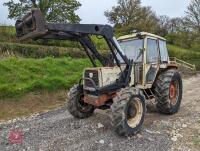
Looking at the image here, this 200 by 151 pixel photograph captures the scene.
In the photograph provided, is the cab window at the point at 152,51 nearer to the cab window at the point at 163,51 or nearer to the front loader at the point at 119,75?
the front loader at the point at 119,75

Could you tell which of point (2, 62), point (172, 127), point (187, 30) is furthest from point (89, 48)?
point (187, 30)

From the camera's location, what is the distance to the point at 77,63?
17.4m

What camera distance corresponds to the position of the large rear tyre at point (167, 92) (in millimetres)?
8969

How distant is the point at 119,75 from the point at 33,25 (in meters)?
2.82

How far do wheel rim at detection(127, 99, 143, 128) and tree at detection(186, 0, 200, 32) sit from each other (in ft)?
108

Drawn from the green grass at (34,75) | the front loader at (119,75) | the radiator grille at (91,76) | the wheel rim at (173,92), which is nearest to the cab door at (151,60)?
the front loader at (119,75)

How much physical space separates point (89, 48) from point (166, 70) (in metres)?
3.13

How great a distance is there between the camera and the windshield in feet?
29.2

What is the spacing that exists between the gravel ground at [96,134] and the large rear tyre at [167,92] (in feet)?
0.86

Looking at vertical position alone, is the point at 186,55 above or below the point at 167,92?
above

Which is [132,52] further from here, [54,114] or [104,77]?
[54,114]

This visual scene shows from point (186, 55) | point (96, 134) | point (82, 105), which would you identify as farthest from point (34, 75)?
point (186, 55)

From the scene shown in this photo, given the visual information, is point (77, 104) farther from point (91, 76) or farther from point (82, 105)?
point (91, 76)

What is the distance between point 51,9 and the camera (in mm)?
30109
